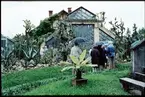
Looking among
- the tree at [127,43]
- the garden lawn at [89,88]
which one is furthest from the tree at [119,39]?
the garden lawn at [89,88]

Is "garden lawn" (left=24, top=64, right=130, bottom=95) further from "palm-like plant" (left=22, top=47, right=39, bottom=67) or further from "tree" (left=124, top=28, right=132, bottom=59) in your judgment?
"tree" (left=124, top=28, right=132, bottom=59)

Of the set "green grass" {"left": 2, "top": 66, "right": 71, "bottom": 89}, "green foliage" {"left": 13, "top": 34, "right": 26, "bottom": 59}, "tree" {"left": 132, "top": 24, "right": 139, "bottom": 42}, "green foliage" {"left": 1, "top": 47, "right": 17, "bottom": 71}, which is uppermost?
"tree" {"left": 132, "top": 24, "right": 139, "bottom": 42}

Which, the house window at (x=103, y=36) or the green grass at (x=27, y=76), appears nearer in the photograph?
the green grass at (x=27, y=76)

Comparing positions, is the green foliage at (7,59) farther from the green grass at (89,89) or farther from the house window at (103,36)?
the house window at (103,36)

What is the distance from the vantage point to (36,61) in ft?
69.4

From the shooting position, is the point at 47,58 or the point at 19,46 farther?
the point at 19,46

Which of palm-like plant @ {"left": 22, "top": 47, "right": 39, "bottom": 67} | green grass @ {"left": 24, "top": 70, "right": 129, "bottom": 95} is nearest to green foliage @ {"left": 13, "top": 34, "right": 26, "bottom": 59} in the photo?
palm-like plant @ {"left": 22, "top": 47, "right": 39, "bottom": 67}

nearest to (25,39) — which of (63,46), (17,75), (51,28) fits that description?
(63,46)

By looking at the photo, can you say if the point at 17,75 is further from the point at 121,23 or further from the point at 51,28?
the point at 51,28

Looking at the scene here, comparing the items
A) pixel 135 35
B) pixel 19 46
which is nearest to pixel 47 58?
pixel 19 46

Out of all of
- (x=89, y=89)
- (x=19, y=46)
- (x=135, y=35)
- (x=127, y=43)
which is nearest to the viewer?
(x=89, y=89)

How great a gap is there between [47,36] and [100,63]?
1335cm

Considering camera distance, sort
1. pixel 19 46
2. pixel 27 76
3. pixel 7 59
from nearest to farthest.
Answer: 1. pixel 27 76
2. pixel 7 59
3. pixel 19 46

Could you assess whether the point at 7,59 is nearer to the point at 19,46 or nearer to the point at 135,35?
the point at 19,46
